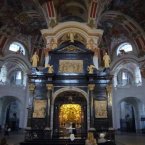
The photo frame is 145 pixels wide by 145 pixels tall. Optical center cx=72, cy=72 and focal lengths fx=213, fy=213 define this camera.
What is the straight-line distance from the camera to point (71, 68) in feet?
46.0

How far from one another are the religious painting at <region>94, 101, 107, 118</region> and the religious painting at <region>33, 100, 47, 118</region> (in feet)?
10.1

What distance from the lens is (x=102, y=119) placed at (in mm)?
12594

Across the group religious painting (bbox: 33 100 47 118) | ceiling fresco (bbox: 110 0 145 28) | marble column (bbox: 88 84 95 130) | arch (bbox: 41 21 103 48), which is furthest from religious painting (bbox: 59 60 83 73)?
ceiling fresco (bbox: 110 0 145 28)

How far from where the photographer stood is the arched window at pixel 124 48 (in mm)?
22797

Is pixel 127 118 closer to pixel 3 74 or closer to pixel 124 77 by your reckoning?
pixel 124 77

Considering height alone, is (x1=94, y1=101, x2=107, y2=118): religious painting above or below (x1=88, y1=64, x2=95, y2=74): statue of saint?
below

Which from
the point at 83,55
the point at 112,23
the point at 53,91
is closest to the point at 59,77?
the point at 53,91

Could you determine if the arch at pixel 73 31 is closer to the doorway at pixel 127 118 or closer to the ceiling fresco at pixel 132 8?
the ceiling fresco at pixel 132 8

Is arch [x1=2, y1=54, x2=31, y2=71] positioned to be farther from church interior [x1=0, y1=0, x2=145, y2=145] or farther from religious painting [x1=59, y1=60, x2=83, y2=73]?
religious painting [x1=59, y1=60, x2=83, y2=73]

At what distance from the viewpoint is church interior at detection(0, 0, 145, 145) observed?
12578 millimetres

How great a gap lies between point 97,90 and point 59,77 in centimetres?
253

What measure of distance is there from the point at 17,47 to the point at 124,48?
11641 millimetres

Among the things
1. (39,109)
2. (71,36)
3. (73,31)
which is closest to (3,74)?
(73,31)

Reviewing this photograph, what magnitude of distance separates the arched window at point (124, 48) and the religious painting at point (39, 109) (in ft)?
41.7
